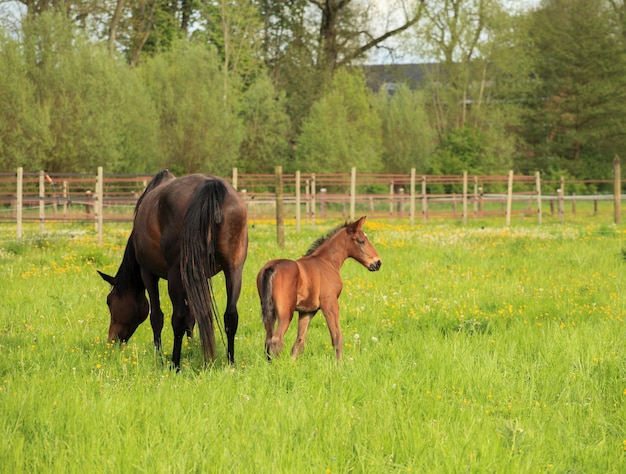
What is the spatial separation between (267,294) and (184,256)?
877 millimetres

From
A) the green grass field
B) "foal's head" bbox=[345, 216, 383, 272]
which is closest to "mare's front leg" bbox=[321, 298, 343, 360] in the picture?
the green grass field

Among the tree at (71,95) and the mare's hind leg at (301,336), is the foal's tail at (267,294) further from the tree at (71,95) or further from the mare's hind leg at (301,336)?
Answer: the tree at (71,95)

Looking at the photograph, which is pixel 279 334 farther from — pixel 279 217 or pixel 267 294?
pixel 279 217

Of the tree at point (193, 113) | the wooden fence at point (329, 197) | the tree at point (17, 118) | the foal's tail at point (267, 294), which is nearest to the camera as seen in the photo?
the foal's tail at point (267, 294)

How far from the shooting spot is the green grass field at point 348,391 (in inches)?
168

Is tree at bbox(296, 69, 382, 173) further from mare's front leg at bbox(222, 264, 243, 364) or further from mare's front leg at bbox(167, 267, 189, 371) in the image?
mare's front leg at bbox(167, 267, 189, 371)

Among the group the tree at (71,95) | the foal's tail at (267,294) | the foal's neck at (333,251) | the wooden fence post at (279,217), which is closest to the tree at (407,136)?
the tree at (71,95)

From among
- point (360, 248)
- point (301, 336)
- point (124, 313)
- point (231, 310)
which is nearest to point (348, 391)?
point (301, 336)

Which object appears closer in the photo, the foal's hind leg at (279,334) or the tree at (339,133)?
the foal's hind leg at (279,334)

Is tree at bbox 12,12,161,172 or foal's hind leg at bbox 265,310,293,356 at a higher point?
tree at bbox 12,12,161,172

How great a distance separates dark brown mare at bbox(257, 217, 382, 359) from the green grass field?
11.1 inches

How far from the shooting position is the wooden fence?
26.5 meters

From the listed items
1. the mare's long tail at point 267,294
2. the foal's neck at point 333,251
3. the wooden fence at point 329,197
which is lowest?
the mare's long tail at point 267,294

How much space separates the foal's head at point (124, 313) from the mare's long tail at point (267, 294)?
6.13ft
